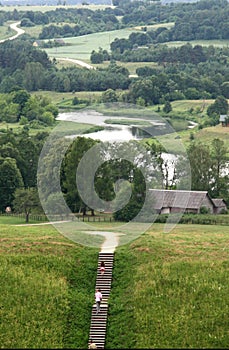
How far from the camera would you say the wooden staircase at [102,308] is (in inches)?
1347

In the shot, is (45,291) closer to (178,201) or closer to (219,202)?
(178,201)

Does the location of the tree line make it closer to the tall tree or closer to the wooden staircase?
the tall tree

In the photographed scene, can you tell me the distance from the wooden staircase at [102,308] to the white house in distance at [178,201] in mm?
14911

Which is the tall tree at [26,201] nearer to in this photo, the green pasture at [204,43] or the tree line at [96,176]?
the tree line at [96,176]

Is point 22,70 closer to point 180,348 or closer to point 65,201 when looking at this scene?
point 65,201

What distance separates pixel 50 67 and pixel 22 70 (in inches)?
236

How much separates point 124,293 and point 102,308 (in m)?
1.45

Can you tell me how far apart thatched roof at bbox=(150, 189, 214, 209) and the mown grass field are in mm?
12257

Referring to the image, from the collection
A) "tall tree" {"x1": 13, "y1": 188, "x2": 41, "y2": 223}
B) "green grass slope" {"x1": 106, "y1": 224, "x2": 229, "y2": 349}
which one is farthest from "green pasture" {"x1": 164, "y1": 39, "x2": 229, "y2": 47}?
"green grass slope" {"x1": 106, "y1": 224, "x2": 229, "y2": 349}

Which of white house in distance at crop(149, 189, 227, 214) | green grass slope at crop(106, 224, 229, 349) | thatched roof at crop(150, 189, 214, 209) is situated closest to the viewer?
green grass slope at crop(106, 224, 229, 349)

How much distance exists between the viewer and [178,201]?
5556cm

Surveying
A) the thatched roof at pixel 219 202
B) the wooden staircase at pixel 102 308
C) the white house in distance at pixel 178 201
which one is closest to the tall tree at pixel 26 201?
the white house in distance at pixel 178 201

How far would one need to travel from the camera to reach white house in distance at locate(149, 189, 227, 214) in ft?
180

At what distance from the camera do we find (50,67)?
161 metres
